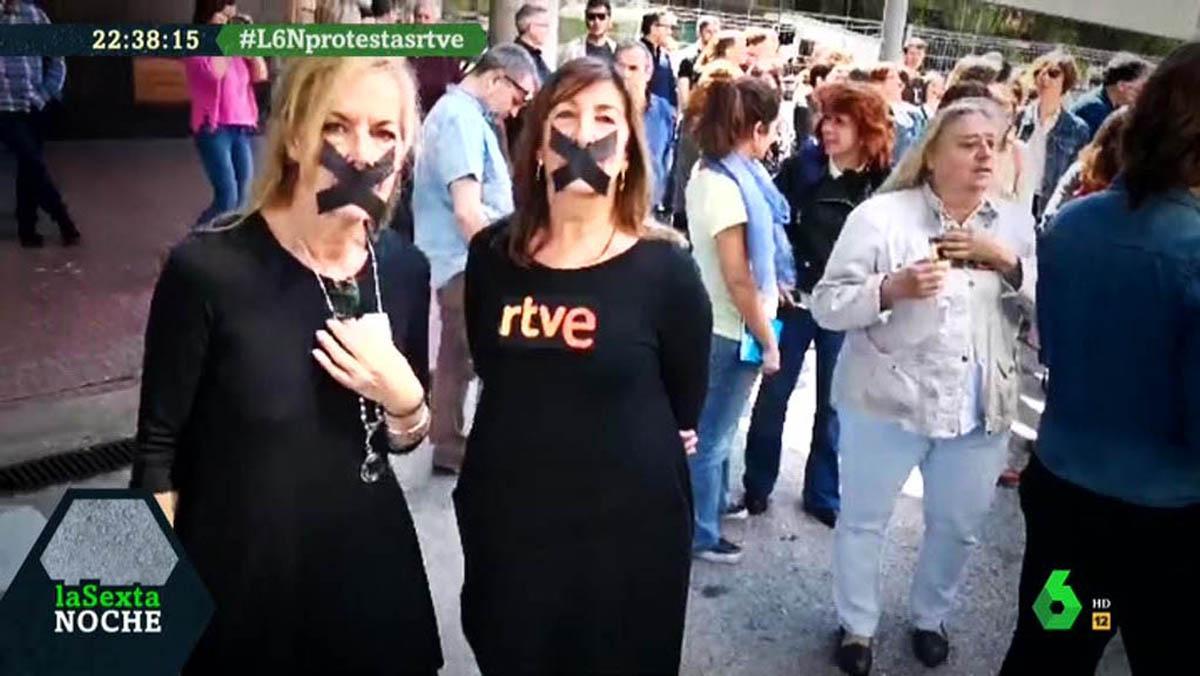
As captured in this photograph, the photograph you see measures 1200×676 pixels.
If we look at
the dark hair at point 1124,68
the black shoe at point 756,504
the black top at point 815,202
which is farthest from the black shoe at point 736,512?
the dark hair at point 1124,68

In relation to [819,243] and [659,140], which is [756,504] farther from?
[659,140]

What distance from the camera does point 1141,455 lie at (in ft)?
4.88

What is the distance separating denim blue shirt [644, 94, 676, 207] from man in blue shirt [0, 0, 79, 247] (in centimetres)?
68

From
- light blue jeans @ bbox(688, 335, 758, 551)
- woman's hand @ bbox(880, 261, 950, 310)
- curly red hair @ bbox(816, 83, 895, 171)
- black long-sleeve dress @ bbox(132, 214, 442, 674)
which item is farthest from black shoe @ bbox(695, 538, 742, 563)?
black long-sleeve dress @ bbox(132, 214, 442, 674)

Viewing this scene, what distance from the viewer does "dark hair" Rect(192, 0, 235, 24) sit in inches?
48.1

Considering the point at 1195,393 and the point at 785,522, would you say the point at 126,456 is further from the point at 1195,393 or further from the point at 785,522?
the point at 785,522

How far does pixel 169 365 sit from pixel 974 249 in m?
1.22

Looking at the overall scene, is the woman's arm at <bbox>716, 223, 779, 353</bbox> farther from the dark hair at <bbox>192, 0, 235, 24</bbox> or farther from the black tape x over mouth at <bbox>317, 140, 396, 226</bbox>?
the dark hair at <bbox>192, 0, 235, 24</bbox>

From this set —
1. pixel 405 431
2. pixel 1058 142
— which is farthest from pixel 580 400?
pixel 1058 142

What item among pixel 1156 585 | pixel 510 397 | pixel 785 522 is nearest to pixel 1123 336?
pixel 1156 585

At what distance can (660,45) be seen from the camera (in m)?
1.61

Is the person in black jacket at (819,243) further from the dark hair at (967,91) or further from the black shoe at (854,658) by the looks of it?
the black shoe at (854,658)

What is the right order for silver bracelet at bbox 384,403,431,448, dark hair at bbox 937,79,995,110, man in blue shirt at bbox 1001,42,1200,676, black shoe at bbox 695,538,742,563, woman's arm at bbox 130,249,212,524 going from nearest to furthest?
woman's arm at bbox 130,249,212,524
silver bracelet at bbox 384,403,431,448
man in blue shirt at bbox 1001,42,1200,676
dark hair at bbox 937,79,995,110
black shoe at bbox 695,538,742,563

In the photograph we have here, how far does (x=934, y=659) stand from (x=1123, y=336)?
33.7 inches
